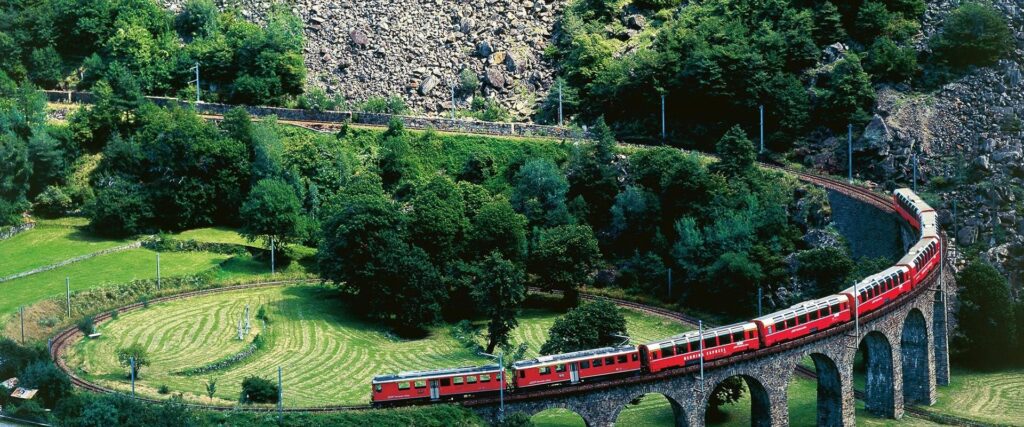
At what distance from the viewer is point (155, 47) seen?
134125mm

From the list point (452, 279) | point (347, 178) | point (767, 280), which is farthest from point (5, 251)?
point (767, 280)

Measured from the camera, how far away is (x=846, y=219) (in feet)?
349

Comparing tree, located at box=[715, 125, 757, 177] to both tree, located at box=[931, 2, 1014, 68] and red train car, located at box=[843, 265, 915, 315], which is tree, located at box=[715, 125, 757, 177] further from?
red train car, located at box=[843, 265, 915, 315]

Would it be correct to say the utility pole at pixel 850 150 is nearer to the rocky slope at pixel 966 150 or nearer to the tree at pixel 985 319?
the rocky slope at pixel 966 150

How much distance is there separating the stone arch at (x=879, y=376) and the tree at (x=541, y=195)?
27.7 m

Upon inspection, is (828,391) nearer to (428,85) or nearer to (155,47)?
(428,85)

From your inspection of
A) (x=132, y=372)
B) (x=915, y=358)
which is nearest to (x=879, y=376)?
(x=915, y=358)

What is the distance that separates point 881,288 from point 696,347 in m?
14.1

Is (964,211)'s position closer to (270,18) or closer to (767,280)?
(767,280)

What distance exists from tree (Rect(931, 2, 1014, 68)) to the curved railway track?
15261 mm

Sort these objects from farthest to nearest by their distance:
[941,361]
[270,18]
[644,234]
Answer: [270,18] < [644,234] < [941,361]

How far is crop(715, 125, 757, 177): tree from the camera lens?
110m

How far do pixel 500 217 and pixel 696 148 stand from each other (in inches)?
881

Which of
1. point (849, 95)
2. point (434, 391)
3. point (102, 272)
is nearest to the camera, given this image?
point (434, 391)
